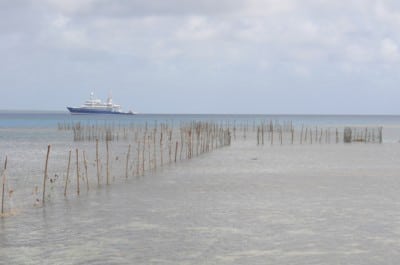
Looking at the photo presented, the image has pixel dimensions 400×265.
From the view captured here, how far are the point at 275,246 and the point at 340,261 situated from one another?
1.06 meters

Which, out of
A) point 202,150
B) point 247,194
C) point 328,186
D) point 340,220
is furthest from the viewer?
point 202,150

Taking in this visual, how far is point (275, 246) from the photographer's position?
8820 mm

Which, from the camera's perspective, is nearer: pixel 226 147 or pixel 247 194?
pixel 247 194

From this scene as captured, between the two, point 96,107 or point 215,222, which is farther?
point 96,107

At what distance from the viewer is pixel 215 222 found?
10531mm

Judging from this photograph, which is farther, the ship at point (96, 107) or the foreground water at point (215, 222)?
the ship at point (96, 107)

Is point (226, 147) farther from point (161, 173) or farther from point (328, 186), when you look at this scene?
point (328, 186)

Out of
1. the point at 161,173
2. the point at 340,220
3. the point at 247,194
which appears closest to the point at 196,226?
the point at 340,220

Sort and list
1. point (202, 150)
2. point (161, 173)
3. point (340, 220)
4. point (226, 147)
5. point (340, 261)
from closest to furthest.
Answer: point (340, 261) → point (340, 220) → point (161, 173) → point (202, 150) → point (226, 147)

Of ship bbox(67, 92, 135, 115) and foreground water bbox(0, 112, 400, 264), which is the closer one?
foreground water bbox(0, 112, 400, 264)

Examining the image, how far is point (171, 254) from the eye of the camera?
27.4ft

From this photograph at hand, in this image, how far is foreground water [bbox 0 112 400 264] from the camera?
8.34 m

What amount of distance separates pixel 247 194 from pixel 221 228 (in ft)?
13.4

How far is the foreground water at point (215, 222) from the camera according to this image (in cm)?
834
